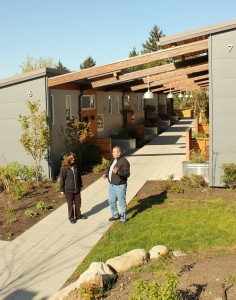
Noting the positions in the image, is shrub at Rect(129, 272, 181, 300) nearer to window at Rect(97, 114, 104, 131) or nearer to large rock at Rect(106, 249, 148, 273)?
large rock at Rect(106, 249, 148, 273)

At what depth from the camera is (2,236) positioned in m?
8.26

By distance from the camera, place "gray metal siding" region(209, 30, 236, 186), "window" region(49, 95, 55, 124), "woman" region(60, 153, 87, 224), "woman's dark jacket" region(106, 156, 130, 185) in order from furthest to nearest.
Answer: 1. "window" region(49, 95, 55, 124)
2. "gray metal siding" region(209, 30, 236, 186)
3. "woman" region(60, 153, 87, 224)
4. "woman's dark jacket" region(106, 156, 130, 185)

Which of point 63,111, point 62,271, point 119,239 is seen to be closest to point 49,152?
point 63,111

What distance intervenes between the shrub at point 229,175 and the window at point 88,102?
8.70 metres

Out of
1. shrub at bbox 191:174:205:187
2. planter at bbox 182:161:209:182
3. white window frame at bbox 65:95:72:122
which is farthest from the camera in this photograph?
white window frame at bbox 65:95:72:122

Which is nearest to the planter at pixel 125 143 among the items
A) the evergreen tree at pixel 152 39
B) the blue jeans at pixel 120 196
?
the blue jeans at pixel 120 196

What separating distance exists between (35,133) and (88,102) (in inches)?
250

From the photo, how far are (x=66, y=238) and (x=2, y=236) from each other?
142 cm

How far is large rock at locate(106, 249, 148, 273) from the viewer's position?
599cm

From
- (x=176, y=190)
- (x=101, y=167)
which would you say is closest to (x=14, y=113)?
(x=101, y=167)

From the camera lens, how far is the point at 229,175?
11.2 m

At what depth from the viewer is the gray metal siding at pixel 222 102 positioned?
35.9 ft

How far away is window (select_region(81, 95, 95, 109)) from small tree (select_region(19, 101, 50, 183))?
16.7 ft

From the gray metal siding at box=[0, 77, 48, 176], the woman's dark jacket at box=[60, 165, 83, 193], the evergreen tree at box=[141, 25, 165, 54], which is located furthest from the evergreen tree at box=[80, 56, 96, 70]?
the woman's dark jacket at box=[60, 165, 83, 193]
